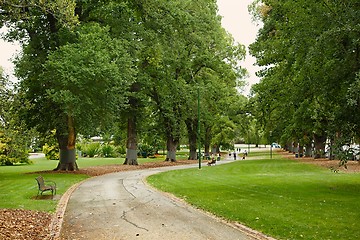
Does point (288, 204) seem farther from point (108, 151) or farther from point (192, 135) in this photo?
point (108, 151)

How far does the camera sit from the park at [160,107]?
11047 mm

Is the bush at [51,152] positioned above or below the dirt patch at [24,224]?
above

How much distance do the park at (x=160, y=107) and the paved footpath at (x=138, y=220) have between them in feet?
0.17

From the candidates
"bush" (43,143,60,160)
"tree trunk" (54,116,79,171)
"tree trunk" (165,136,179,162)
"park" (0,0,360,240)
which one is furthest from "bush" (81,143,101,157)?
"tree trunk" (54,116,79,171)

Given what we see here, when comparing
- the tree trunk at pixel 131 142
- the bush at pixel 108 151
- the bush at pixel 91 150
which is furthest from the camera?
the bush at pixel 91 150

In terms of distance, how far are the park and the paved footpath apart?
0.17 feet

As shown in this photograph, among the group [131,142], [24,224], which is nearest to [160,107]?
[131,142]

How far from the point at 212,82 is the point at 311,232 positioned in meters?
35.8

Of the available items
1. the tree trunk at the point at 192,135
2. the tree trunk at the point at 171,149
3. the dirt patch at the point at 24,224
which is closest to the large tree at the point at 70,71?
the dirt patch at the point at 24,224

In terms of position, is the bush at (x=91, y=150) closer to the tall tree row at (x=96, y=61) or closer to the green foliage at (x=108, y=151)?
the green foliage at (x=108, y=151)

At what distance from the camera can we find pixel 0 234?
30.2ft

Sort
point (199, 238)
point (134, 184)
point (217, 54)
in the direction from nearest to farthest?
point (199, 238), point (134, 184), point (217, 54)

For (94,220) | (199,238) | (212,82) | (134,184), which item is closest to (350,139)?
(199,238)

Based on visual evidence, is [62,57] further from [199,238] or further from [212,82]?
[212,82]
